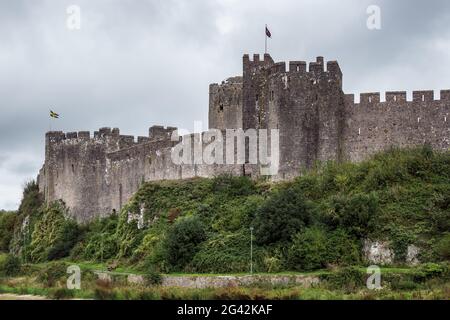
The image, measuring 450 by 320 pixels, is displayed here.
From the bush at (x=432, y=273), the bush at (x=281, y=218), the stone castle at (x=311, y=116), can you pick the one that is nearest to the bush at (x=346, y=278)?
the bush at (x=432, y=273)

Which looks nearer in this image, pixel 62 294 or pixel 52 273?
pixel 62 294

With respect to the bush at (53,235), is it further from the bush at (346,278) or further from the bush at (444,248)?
the bush at (444,248)

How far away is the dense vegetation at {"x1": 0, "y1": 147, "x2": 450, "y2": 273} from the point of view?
43.6 meters

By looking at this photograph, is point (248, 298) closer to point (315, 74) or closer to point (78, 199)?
point (315, 74)

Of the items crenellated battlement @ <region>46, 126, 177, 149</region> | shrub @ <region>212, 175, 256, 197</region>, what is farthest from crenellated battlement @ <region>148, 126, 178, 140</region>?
shrub @ <region>212, 175, 256, 197</region>

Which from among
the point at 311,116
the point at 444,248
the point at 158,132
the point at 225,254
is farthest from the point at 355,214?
the point at 158,132

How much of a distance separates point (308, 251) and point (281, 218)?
2276 mm

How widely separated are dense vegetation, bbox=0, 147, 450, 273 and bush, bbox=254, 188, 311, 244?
1.8 inches

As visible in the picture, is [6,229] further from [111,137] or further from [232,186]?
[232,186]

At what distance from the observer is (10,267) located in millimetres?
58812

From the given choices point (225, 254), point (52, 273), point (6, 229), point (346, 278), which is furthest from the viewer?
point (6, 229)

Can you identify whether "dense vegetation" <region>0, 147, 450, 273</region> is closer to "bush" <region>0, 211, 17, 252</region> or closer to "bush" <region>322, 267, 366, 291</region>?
"bush" <region>322, 267, 366, 291</region>

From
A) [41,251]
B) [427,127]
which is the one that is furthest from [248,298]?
[41,251]

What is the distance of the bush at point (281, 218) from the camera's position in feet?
147
